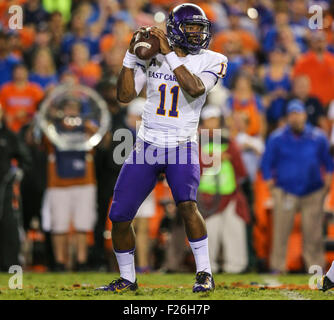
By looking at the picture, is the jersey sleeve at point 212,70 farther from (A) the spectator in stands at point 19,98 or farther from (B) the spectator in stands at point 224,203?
(A) the spectator in stands at point 19,98

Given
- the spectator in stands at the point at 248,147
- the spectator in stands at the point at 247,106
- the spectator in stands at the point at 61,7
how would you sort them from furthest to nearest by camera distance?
the spectator in stands at the point at 61,7
the spectator in stands at the point at 247,106
the spectator in stands at the point at 248,147

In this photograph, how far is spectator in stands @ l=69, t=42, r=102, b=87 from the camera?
1154 cm

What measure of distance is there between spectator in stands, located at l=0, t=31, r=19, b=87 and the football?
5.55m

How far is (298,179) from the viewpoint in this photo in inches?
389

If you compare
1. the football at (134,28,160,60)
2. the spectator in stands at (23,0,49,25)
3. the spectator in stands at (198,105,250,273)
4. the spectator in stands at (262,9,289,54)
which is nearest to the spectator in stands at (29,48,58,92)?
the spectator in stands at (23,0,49,25)

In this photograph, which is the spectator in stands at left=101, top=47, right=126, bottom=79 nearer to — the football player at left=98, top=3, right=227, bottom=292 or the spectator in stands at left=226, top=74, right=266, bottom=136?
the spectator in stands at left=226, top=74, right=266, bottom=136

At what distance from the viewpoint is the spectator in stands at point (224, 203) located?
9.73 m

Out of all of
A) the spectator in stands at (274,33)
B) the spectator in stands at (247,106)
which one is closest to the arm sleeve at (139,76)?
the spectator in stands at (247,106)

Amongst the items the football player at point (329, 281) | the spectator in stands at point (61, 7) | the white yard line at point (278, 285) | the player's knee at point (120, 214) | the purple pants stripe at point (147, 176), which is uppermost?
the spectator in stands at point (61, 7)

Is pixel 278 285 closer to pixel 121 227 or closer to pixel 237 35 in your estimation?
pixel 121 227

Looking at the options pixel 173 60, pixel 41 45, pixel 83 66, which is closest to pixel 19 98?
pixel 83 66

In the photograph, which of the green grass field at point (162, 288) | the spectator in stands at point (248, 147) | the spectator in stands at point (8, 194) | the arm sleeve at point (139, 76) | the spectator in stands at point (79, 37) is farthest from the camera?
the spectator in stands at point (79, 37)
